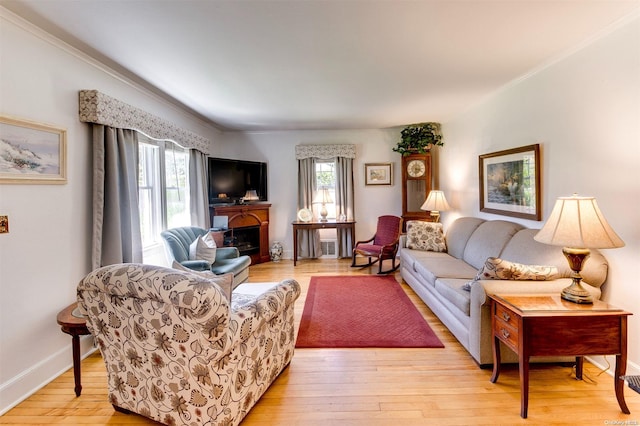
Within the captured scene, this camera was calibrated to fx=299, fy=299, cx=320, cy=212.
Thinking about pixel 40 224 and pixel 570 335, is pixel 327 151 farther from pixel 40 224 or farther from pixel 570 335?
pixel 570 335

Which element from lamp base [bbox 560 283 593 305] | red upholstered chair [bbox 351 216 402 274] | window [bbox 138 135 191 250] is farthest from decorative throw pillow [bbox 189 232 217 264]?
lamp base [bbox 560 283 593 305]

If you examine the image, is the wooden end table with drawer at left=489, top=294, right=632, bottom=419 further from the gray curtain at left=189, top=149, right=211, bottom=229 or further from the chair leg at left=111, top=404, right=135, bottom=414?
the gray curtain at left=189, top=149, right=211, bottom=229

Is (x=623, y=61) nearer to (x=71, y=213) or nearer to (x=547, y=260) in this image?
(x=547, y=260)

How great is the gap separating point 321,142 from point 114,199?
3853mm

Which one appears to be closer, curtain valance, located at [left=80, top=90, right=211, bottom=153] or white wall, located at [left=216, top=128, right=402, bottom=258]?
curtain valance, located at [left=80, top=90, right=211, bottom=153]

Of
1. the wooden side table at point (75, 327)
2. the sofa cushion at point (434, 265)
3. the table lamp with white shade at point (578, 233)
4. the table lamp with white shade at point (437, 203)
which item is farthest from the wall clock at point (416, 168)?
the wooden side table at point (75, 327)

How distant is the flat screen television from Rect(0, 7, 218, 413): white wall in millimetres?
2251

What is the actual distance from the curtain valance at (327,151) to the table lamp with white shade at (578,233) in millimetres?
3953

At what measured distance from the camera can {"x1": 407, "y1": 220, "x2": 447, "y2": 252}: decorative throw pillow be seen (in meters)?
4.18

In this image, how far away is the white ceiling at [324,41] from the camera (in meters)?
1.89

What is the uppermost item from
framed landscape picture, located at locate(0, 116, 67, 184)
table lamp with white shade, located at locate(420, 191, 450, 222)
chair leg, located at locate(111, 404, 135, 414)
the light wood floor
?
framed landscape picture, located at locate(0, 116, 67, 184)

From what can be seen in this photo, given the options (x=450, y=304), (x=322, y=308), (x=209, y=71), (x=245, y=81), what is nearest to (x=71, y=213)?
(x=209, y=71)

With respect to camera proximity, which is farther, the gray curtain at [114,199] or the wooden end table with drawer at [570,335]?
the gray curtain at [114,199]

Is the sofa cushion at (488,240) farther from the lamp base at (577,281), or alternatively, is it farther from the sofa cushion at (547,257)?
the lamp base at (577,281)
